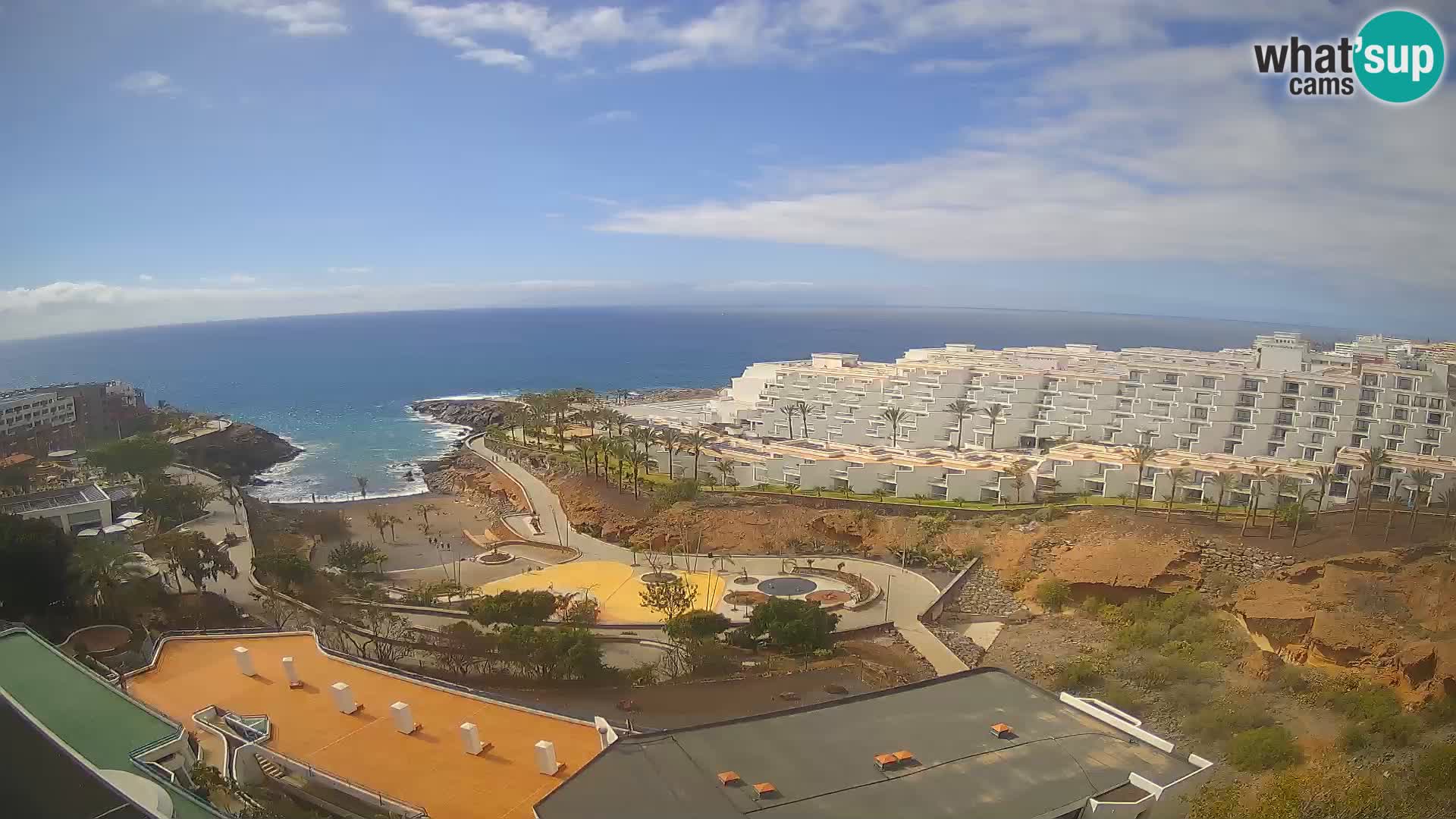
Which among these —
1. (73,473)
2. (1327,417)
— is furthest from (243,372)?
(1327,417)

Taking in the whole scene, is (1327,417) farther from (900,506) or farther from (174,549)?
(174,549)

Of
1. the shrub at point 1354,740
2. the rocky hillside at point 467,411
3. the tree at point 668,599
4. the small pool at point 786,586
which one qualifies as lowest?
the small pool at point 786,586

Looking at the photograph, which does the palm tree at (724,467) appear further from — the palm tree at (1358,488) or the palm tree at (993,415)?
the palm tree at (1358,488)

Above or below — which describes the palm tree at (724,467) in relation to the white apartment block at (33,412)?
below

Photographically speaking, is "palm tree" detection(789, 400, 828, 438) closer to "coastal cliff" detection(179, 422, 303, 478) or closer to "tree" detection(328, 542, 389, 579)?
"tree" detection(328, 542, 389, 579)

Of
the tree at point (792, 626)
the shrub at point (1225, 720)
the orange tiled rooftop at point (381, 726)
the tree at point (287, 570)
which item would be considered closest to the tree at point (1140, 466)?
the shrub at point (1225, 720)

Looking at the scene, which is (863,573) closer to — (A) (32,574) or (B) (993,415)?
(B) (993,415)
